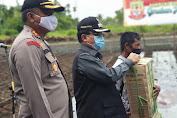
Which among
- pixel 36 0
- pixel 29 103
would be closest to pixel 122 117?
pixel 29 103

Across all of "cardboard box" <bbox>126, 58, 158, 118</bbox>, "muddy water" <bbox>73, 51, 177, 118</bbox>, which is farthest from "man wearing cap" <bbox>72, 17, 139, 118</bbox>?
"muddy water" <bbox>73, 51, 177, 118</bbox>

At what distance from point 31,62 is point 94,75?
0.61 m

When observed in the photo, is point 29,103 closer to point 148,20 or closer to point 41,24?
point 41,24

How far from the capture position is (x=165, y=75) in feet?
26.7

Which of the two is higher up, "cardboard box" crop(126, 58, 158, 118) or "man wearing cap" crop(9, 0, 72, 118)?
"man wearing cap" crop(9, 0, 72, 118)

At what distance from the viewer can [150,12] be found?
47.3 feet

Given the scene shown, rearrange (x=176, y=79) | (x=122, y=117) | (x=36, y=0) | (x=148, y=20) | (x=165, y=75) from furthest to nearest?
(x=148, y=20) < (x=165, y=75) < (x=176, y=79) < (x=122, y=117) < (x=36, y=0)

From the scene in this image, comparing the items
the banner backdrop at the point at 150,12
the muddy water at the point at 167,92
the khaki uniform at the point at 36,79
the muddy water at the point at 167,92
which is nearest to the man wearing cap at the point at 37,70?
the khaki uniform at the point at 36,79

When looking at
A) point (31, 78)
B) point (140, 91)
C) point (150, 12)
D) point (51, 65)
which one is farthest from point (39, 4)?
point (150, 12)

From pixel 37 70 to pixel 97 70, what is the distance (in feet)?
1.87

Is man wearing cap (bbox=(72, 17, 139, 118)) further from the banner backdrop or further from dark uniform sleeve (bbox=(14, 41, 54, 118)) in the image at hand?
the banner backdrop

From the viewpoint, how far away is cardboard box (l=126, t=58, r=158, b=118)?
219 cm

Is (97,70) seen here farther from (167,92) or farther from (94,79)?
(167,92)

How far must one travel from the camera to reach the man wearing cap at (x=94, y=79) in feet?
6.43
